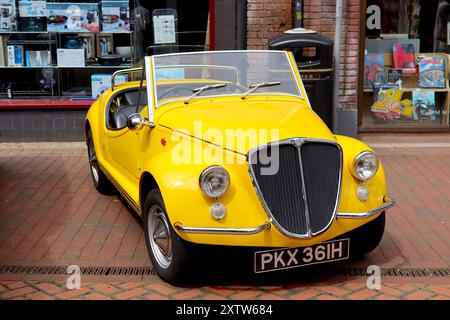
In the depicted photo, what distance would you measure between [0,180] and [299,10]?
4290 millimetres

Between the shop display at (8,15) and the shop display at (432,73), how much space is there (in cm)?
585

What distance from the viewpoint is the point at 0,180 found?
7.15 meters

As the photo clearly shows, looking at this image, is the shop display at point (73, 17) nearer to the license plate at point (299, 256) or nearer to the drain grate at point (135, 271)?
the drain grate at point (135, 271)

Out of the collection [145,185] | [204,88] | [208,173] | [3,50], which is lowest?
[145,185]

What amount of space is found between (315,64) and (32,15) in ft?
13.5

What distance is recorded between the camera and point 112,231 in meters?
5.57

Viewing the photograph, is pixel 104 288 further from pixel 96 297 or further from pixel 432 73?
pixel 432 73

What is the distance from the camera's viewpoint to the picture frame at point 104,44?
9.13 metres

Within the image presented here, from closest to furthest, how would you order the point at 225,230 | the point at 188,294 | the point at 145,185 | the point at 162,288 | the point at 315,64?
the point at 225,230 < the point at 188,294 < the point at 162,288 < the point at 145,185 < the point at 315,64

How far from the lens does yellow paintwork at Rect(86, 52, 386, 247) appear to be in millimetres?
4141

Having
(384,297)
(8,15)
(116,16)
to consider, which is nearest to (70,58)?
(116,16)

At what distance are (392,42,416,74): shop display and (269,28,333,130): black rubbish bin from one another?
5.89 ft

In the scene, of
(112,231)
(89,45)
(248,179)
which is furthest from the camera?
(89,45)

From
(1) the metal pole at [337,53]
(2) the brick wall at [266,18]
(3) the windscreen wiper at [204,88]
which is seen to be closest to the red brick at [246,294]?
(3) the windscreen wiper at [204,88]
